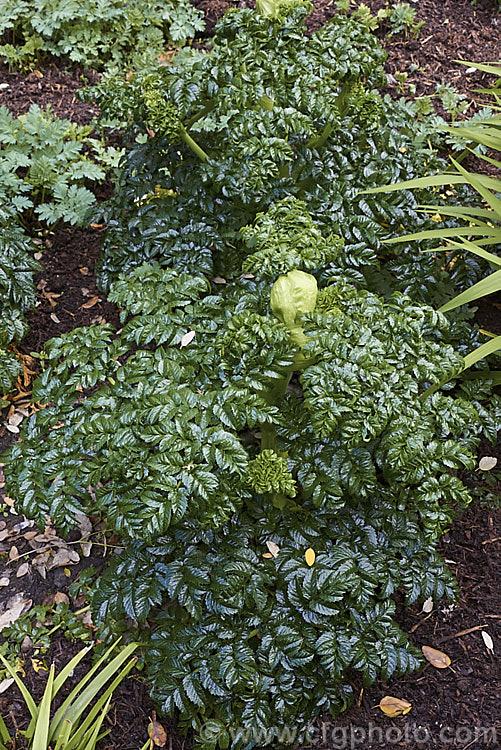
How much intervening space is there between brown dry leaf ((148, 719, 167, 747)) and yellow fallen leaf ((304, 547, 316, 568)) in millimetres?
781

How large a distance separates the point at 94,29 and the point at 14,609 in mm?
3812

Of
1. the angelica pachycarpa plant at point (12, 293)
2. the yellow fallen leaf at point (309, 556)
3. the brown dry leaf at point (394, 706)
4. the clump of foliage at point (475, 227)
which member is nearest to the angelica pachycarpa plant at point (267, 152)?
the clump of foliage at point (475, 227)

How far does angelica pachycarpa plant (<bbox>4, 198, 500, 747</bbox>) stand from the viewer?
1900 millimetres

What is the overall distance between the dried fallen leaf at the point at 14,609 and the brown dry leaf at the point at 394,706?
4.60ft

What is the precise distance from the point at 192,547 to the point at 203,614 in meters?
0.23

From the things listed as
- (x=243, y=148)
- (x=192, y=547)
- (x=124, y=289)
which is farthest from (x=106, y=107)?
(x=192, y=547)

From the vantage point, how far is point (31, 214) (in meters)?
3.73

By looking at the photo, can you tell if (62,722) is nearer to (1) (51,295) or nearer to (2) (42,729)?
(2) (42,729)

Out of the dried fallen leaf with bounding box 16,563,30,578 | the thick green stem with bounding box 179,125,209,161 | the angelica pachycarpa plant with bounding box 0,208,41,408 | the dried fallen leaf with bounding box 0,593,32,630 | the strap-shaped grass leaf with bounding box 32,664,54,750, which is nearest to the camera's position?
the strap-shaped grass leaf with bounding box 32,664,54,750

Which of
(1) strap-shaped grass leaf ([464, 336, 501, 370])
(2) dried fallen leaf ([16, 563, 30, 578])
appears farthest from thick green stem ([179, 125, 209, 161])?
(2) dried fallen leaf ([16, 563, 30, 578])

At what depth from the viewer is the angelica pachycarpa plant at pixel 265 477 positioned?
1.90m

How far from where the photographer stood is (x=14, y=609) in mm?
2531

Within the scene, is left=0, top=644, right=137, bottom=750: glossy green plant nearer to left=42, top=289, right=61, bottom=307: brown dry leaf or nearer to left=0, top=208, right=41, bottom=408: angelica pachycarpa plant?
left=0, top=208, right=41, bottom=408: angelica pachycarpa plant

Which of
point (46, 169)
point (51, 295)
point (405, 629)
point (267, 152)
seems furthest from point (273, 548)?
point (46, 169)
